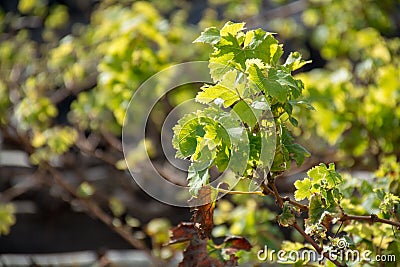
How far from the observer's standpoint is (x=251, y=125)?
1016 mm

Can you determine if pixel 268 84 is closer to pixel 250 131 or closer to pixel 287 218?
pixel 250 131

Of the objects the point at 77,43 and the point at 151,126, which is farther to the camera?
the point at 151,126

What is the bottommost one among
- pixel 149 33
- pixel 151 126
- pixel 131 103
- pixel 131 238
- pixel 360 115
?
pixel 151 126

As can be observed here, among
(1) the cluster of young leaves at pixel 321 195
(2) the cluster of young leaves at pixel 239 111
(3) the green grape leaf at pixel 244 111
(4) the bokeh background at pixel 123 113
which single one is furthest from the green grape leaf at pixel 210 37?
(4) the bokeh background at pixel 123 113

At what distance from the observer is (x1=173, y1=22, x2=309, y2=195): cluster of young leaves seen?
3.26 feet

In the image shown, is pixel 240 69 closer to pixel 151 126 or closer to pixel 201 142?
pixel 201 142

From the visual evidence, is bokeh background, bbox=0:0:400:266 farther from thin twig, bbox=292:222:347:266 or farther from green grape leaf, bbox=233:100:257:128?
green grape leaf, bbox=233:100:257:128

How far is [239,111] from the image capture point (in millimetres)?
1011

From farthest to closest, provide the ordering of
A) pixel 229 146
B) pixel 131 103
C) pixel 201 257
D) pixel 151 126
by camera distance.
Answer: pixel 151 126 → pixel 131 103 → pixel 201 257 → pixel 229 146

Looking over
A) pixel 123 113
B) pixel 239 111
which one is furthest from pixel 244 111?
pixel 123 113

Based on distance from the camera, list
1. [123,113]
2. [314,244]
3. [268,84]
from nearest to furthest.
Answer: [268,84] < [314,244] < [123,113]

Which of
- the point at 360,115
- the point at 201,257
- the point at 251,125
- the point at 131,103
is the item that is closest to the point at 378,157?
the point at 360,115

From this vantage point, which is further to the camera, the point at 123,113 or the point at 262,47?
the point at 123,113

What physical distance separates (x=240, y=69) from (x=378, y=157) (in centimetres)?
144
